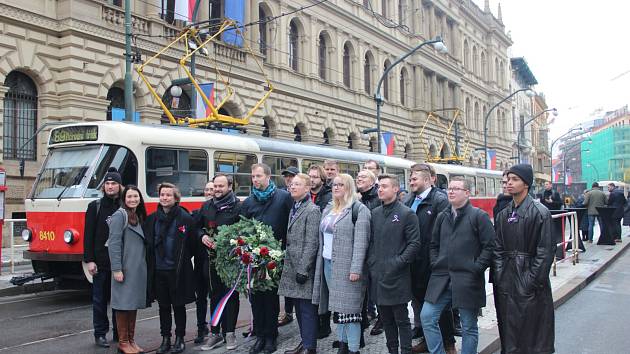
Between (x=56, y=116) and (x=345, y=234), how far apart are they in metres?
15.5

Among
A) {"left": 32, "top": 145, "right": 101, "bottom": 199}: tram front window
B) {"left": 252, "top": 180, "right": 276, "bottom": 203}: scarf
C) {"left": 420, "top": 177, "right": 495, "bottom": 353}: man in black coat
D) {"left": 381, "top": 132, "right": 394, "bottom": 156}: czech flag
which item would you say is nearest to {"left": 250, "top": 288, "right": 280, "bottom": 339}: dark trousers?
{"left": 252, "top": 180, "right": 276, "bottom": 203}: scarf

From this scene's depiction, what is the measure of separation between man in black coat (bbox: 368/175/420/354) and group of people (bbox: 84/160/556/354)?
0.4 inches

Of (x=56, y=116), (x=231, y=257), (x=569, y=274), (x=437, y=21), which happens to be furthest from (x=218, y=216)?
(x=437, y=21)

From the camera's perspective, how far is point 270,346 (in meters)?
6.35

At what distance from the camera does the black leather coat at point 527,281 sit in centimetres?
488

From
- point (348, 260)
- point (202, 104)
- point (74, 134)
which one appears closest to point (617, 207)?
point (202, 104)

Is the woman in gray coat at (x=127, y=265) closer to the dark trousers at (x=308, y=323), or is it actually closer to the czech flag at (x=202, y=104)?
the dark trousers at (x=308, y=323)

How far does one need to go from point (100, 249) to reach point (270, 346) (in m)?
2.30

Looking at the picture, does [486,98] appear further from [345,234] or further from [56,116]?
[345,234]

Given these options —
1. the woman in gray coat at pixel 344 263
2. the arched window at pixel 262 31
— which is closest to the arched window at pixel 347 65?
the arched window at pixel 262 31

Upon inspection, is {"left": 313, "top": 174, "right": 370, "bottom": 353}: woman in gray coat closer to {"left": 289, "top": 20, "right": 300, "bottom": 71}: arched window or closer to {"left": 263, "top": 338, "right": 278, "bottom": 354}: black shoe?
{"left": 263, "top": 338, "right": 278, "bottom": 354}: black shoe

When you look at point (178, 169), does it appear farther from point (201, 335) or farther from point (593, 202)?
point (593, 202)

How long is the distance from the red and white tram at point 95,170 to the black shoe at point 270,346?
4.49 m

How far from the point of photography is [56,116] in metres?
18.5
